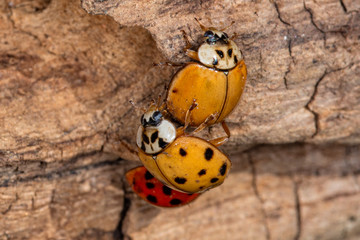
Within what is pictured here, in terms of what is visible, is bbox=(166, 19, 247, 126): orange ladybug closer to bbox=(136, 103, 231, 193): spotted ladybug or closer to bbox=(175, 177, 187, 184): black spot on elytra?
bbox=(136, 103, 231, 193): spotted ladybug

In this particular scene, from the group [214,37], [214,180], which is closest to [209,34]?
[214,37]

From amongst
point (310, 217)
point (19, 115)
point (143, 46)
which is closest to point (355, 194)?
point (310, 217)

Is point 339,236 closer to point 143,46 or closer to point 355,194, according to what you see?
point 355,194

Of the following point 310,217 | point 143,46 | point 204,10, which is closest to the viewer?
point 204,10

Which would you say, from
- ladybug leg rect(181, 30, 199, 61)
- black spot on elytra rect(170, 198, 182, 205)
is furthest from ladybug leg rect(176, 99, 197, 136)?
black spot on elytra rect(170, 198, 182, 205)

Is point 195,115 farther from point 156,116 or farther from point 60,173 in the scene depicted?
point 60,173

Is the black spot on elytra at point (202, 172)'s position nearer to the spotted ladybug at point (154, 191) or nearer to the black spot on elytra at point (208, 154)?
the black spot on elytra at point (208, 154)
